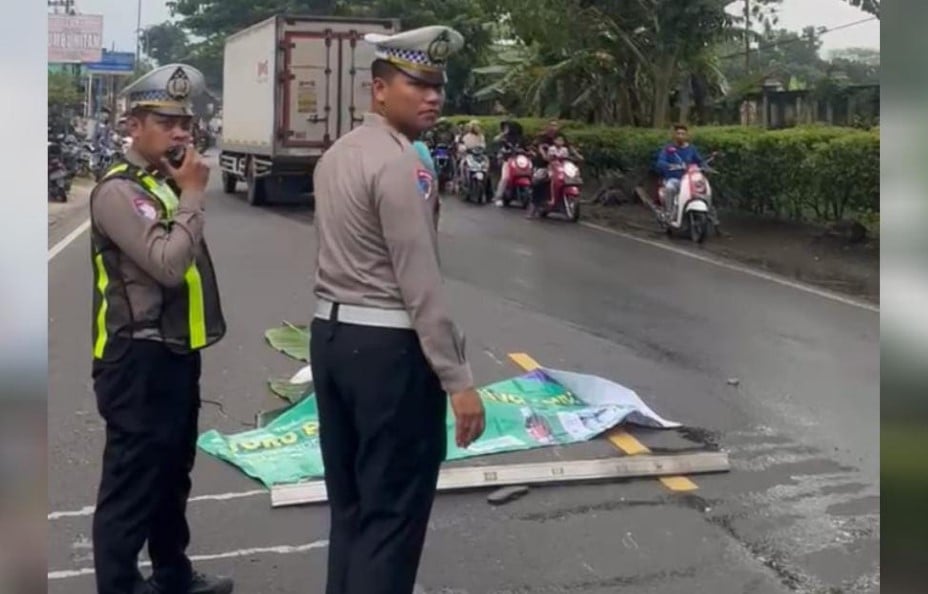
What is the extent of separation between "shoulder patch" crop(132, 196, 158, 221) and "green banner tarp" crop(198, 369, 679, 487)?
1.86m

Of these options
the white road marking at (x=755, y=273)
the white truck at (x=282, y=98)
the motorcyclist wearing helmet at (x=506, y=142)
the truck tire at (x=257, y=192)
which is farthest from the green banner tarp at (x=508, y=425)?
the motorcyclist wearing helmet at (x=506, y=142)

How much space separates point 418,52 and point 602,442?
2904mm

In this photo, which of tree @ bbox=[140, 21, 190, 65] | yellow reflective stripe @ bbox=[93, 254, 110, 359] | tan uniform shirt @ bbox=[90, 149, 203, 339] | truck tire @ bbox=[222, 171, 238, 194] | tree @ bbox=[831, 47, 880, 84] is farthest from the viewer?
truck tire @ bbox=[222, 171, 238, 194]

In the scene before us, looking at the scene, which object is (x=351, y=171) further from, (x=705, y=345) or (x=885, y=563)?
(x=705, y=345)

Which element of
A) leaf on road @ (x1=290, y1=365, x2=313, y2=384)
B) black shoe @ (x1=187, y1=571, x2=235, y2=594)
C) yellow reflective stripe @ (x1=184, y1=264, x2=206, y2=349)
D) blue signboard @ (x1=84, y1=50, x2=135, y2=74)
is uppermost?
blue signboard @ (x1=84, y1=50, x2=135, y2=74)

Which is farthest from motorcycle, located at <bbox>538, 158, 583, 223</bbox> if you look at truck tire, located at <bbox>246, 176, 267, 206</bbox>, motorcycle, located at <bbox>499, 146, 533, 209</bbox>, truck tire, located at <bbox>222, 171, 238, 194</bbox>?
truck tire, located at <bbox>222, 171, 238, 194</bbox>

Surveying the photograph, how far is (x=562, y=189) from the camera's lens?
14141 millimetres

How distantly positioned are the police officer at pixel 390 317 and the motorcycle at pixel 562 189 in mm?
11145

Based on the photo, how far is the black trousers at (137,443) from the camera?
125 inches

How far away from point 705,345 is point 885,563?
5.92 meters

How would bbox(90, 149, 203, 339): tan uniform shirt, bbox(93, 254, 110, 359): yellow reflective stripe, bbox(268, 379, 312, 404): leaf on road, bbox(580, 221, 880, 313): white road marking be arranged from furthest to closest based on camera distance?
bbox(580, 221, 880, 313): white road marking, bbox(268, 379, 312, 404): leaf on road, bbox(93, 254, 110, 359): yellow reflective stripe, bbox(90, 149, 203, 339): tan uniform shirt

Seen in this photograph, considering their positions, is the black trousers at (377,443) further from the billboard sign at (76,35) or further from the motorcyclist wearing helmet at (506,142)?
the motorcyclist wearing helmet at (506,142)

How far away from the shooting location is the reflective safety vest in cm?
314

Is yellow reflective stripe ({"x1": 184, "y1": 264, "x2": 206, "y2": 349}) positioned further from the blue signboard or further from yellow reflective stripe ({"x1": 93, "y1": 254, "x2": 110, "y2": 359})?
the blue signboard
